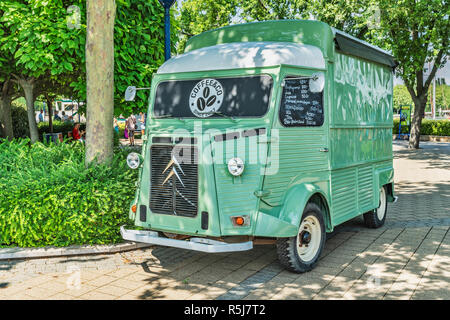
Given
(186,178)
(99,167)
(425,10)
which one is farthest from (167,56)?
(425,10)

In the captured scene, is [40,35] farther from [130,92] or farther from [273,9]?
[273,9]

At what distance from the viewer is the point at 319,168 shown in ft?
20.1

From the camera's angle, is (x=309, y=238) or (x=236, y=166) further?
(x=309, y=238)

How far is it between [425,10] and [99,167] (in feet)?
51.6

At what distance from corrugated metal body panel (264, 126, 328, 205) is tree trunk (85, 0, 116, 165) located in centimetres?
311

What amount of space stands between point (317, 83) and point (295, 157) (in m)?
0.93

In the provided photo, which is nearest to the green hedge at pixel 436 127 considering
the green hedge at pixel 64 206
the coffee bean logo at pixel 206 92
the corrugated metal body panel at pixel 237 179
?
the green hedge at pixel 64 206

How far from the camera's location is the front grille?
5.39m

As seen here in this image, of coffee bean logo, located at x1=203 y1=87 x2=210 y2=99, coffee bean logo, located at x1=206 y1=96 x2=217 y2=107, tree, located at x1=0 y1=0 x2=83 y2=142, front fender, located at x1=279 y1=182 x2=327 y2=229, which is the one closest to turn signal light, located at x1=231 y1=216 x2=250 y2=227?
front fender, located at x1=279 y1=182 x2=327 y2=229

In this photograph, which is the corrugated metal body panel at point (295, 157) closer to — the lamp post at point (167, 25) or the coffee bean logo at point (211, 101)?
the coffee bean logo at point (211, 101)

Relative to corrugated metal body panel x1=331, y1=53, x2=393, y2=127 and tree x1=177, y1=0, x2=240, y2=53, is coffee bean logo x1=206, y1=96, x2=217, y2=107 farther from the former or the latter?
tree x1=177, y1=0, x2=240, y2=53

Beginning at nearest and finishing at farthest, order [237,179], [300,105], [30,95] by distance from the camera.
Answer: [237,179]
[300,105]
[30,95]

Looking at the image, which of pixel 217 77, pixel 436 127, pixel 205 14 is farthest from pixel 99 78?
pixel 436 127

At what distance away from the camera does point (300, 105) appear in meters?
5.82
